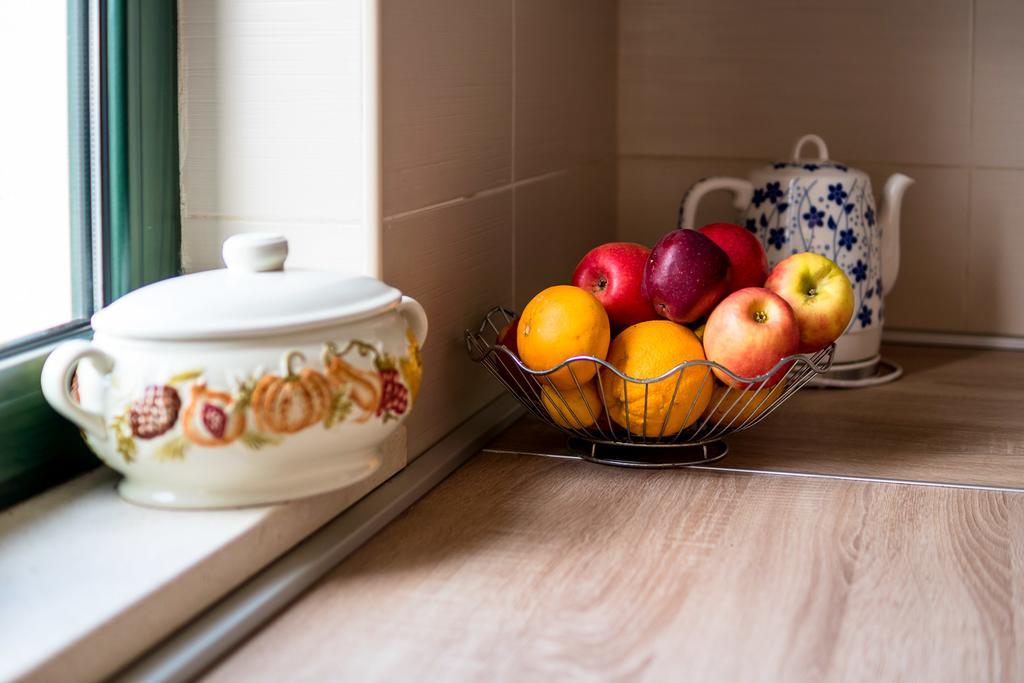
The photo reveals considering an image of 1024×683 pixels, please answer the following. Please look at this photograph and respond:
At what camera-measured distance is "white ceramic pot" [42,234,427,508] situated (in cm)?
70

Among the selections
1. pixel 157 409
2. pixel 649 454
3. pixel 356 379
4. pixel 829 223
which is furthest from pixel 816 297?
pixel 157 409

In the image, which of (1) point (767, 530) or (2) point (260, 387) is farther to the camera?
(1) point (767, 530)

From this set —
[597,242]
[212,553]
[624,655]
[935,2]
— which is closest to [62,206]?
[212,553]

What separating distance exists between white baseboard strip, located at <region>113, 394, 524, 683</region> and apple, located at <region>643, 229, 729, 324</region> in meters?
0.20

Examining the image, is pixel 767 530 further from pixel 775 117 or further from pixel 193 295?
pixel 775 117

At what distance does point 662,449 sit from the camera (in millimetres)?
1007

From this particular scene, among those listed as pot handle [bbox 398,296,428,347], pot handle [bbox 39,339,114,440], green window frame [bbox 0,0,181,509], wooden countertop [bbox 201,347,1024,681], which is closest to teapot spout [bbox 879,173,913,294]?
wooden countertop [bbox 201,347,1024,681]

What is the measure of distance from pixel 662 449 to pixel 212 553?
441 millimetres

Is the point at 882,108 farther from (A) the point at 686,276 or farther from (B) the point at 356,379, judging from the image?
(B) the point at 356,379

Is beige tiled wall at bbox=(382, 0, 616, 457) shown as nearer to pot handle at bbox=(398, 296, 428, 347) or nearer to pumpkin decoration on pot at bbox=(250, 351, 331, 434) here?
pot handle at bbox=(398, 296, 428, 347)

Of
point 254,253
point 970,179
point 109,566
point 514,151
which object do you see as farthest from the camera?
point 970,179

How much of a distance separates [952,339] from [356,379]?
91 cm

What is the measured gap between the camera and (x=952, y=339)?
143 centimetres

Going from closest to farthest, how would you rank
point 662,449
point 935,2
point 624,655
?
point 624,655 → point 662,449 → point 935,2
